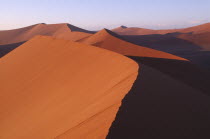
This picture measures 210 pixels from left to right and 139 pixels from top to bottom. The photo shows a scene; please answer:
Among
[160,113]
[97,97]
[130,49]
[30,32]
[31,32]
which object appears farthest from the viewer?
[30,32]

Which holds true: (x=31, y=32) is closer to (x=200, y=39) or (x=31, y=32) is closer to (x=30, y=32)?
(x=30, y=32)

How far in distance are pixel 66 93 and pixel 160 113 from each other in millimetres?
3348

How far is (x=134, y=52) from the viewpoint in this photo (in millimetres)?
15781

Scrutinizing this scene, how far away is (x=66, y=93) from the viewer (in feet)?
22.0

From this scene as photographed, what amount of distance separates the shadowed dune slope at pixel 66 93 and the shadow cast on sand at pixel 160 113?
163mm

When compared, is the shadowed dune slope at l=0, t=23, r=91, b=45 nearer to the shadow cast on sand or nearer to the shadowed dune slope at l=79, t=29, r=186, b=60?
the shadowed dune slope at l=79, t=29, r=186, b=60

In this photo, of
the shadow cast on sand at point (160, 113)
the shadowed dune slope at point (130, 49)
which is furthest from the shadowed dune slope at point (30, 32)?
the shadow cast on sand at point (160, 113)

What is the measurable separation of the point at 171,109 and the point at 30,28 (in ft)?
209

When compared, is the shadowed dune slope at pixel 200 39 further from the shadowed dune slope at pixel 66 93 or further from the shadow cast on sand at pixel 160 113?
the shadow cast on sand at pixel 160 113

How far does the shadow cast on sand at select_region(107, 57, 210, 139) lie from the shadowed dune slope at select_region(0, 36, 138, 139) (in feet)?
0.54

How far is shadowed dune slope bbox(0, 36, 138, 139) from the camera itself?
3.99 meters

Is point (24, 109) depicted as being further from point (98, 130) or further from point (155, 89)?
point (98, 130)

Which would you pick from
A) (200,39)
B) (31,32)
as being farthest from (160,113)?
(31,32)

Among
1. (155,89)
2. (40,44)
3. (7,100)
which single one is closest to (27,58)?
(40,44)
